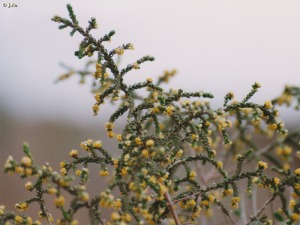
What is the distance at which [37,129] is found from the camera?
23359 millimetres

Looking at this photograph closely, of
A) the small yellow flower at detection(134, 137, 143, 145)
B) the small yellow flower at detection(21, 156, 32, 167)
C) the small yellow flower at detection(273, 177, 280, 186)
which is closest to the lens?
the small yellow flower at detection(21, 156, 32, 167)

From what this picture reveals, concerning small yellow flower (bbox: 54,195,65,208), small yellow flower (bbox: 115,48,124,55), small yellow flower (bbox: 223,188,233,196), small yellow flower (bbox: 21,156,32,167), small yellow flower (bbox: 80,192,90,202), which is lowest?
small yellow flower (bbox: 223,188,233,196)

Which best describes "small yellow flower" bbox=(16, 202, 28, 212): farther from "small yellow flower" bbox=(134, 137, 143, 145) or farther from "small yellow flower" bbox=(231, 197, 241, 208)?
"small yellow flower" bbox=(231, 197, 241, 208)

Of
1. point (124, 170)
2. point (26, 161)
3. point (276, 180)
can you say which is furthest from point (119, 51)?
point (276, 180)

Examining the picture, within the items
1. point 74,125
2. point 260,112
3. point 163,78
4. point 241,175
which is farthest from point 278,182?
point 74,125

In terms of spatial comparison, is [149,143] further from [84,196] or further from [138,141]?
[84,196]

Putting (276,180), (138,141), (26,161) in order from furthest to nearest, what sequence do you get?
(276,180) → (138,141) → (26,161)

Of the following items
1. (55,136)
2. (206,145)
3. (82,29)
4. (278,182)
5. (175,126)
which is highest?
(55,136)

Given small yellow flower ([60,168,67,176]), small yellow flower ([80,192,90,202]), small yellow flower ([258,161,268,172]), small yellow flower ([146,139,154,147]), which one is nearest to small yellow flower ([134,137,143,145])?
small yellow flower ([146,139,154,147])

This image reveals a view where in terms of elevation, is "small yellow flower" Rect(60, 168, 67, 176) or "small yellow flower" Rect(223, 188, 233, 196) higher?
"small yellow flower" Rect(60, 168, 67, 176)

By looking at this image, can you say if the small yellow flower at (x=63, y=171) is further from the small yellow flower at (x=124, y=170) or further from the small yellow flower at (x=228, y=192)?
the small yellow flower at (x=228, y=192)

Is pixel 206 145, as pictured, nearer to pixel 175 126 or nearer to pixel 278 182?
pixel 175 126

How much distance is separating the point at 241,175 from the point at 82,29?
130cm

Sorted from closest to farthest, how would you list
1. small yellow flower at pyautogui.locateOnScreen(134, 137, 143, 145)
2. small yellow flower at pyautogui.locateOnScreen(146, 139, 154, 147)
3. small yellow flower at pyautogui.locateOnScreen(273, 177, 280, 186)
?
small yellow flower at pyautogui.locateOnScreen(146, 139, 154, 147)
small yellow flower at pyautogui.locateOnScreen(134, 137, 143, 145)
small yellow flower at pyautogui.locateOnScreen(273, 177, 280, 186)
